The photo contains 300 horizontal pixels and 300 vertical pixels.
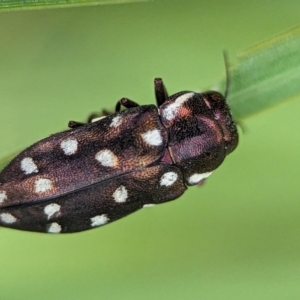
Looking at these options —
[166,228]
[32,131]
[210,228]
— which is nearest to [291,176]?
[210,228]

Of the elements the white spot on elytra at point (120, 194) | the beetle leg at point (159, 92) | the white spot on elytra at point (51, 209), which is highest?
the beetle leg at point (159, 92)

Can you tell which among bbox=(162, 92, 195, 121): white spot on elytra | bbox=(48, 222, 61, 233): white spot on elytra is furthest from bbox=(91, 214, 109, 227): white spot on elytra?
bbox=(162, 92, 195, 121): white spot on elytra

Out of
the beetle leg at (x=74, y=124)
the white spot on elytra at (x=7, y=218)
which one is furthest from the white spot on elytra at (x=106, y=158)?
the white spot on elytra at (x=7, y=218)

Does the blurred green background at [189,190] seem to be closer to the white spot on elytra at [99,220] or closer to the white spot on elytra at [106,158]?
the white spot on elytra at [99,220]

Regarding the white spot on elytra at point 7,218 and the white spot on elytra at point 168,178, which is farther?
the white spot on elytra at point 168,178

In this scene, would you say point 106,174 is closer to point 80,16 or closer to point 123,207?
point 123,207

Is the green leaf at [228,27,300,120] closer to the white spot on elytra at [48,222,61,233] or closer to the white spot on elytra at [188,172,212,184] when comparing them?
the white spot on elytra at [188,172,212,184]

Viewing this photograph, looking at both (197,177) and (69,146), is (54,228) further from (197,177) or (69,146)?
(197,177)
